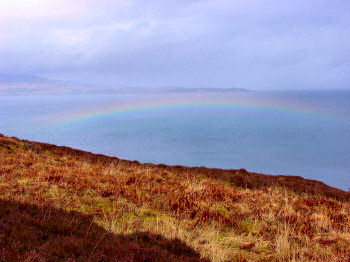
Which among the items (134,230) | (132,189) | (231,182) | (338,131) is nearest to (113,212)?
(134,230)

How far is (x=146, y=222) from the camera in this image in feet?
21.0

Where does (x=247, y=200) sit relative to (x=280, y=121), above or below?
below

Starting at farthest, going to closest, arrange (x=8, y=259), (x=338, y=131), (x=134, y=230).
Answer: (x=338, y=131) < (x=134, y=230) < (x=8, y=259)

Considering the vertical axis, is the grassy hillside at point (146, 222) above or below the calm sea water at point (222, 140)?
below

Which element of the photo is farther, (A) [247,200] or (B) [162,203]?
(A) [247,200]

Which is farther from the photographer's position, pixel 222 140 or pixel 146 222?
A: pixel 222 140

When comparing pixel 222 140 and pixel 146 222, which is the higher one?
pixel 222 140

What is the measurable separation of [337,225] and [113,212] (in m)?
6.74

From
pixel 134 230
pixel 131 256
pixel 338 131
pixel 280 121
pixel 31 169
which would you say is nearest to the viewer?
pixel 131 256

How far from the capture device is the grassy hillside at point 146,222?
4.10 meters

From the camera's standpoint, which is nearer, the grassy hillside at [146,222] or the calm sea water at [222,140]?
the grassy hillside at [146,222]

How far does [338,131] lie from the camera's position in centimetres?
14288

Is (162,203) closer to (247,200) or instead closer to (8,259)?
(247,200)

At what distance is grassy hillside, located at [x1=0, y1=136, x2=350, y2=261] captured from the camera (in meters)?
4.10
